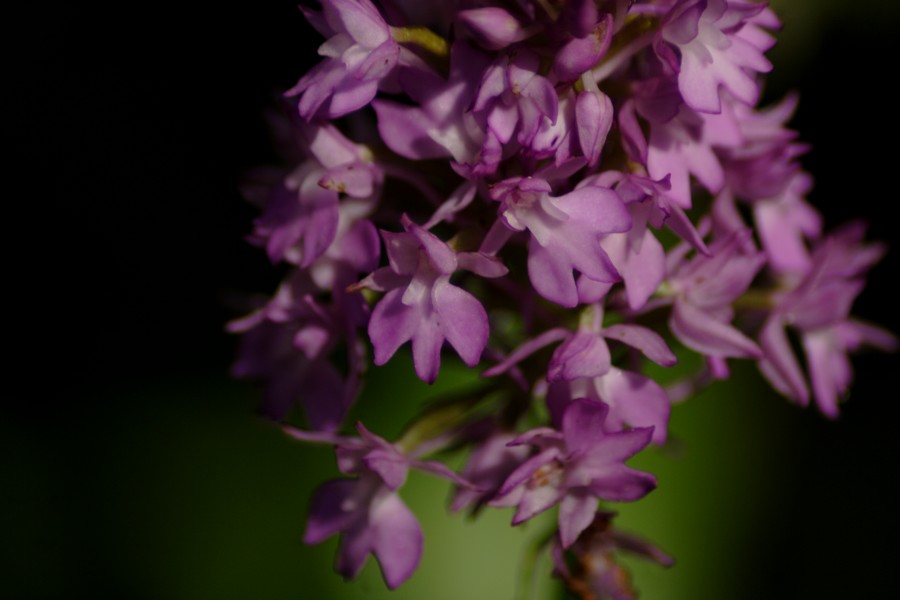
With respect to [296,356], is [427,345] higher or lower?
higher

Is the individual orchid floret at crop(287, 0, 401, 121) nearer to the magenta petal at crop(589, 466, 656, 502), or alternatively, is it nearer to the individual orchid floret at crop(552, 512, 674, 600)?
the magenta petal at crop(589, 466, 656, 502)

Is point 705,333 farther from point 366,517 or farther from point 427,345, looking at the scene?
point 366,517

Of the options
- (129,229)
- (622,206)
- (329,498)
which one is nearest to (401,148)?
(622,206)

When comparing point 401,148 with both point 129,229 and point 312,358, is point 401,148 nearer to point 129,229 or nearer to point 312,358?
point 312,358

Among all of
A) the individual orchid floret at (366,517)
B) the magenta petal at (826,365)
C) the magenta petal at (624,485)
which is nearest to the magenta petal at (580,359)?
the magenta petal at (624,485)

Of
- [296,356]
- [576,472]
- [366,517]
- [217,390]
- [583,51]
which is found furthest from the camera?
[217,390]

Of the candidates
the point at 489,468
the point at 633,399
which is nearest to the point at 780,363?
the point at 633,399
